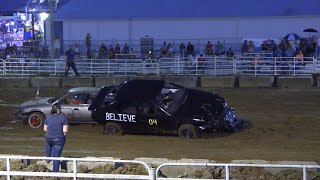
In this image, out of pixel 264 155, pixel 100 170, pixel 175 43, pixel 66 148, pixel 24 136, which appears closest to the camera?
pixel 100 170

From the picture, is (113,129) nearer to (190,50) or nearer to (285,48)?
(285,48)

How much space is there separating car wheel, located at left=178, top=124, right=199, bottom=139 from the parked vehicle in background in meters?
2.83

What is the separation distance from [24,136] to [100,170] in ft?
21.1

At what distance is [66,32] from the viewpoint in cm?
4156

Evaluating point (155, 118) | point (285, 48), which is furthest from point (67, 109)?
point (285, 48)

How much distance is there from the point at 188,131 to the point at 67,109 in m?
3.62

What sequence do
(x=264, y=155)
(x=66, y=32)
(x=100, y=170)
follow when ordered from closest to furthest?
(x=100, y=170), (x=264, y=155), (x=66, y=32)

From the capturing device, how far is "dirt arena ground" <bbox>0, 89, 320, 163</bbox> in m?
15.5

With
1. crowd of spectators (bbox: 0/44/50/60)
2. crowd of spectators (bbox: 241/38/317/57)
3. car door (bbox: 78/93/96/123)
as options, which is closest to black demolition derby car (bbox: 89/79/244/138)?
car door (bbox: 78/93/96/123)

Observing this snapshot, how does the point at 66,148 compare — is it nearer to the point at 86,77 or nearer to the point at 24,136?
the point at 24,136

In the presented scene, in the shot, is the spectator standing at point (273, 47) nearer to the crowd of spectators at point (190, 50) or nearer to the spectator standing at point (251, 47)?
the crowd of spectators at point (190, 50)

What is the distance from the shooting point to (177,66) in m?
32.6

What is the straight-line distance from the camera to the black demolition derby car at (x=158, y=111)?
17.4m

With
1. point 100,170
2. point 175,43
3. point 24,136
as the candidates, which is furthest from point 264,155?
point 175,43
